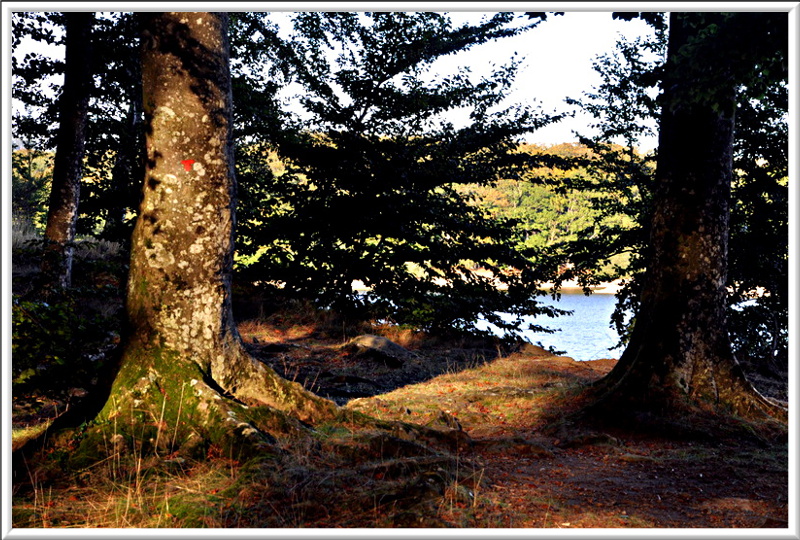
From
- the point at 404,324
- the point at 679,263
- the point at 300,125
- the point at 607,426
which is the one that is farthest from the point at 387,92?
the point at 607,426

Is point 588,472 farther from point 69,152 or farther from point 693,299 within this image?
point 69,152

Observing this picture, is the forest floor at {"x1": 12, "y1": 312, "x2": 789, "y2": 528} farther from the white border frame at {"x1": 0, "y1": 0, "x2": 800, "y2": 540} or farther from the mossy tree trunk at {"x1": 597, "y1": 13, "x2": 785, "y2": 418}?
the mossy tree trunk at {"x1": 597, "y1": 13, "x2": 785, "y2": 418}

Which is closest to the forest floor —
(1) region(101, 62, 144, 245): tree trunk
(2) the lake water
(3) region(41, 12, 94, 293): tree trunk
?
(3) region(41, 12, 94, 293): tree trunk

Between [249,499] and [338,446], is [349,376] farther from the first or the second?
[249,499]

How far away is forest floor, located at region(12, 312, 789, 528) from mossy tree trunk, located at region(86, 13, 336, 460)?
51 centimetres

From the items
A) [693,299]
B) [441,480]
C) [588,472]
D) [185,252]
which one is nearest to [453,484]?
[441,480]

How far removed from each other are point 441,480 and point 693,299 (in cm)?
384

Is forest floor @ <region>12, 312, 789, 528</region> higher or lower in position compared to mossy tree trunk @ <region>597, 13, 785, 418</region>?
lower

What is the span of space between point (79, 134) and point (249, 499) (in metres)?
8.63

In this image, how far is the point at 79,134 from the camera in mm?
9742

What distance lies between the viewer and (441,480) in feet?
12.3

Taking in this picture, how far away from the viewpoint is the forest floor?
3352mm

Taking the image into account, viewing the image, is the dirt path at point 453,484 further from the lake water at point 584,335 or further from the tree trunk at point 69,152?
the lake water at point 584,335

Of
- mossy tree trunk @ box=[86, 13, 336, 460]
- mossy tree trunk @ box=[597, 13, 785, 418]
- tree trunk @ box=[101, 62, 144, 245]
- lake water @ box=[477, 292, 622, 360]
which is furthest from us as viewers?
lake water @ box=[477, 292, 622, 360]
